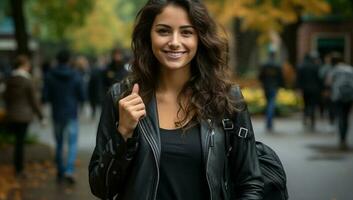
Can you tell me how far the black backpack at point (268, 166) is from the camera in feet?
→ 9.59

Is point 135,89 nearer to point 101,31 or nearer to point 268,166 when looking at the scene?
point 268,166

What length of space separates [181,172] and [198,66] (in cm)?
51

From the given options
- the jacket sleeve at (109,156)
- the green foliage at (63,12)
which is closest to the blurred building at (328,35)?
the green foliage at (63,12)

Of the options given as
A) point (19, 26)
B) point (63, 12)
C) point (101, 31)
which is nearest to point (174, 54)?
point (19, 26)

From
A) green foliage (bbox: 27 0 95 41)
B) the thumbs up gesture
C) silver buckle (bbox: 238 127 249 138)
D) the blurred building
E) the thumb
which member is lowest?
the blurred building

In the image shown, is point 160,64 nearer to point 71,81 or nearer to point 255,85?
point 71,81

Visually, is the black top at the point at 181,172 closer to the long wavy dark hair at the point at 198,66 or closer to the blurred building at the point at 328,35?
the long wavy dark hair at the point at 198,66

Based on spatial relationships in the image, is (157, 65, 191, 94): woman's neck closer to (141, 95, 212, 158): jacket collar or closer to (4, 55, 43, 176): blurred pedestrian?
(141, 95, 212, 158): jacket collar

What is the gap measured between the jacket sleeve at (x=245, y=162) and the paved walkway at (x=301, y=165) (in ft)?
18.7

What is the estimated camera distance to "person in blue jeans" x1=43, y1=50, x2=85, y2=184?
10.2 m

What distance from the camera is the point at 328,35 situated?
1460 inches

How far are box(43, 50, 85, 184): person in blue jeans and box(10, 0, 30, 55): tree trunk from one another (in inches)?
233

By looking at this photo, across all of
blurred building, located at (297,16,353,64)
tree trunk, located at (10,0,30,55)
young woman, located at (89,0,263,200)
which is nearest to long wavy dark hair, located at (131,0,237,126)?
young woman, located at (89,0,263,200)

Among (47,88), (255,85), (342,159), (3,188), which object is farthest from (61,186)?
(255,85)
